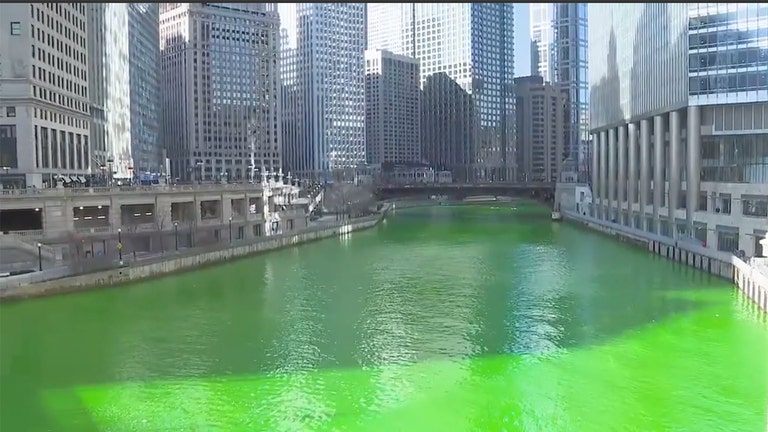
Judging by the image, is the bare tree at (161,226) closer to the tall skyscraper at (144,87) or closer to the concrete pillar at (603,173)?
the concrete pillar at (603,173)

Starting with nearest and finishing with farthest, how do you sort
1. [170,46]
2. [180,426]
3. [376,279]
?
1. [180,426]
2. [376,279]
3. [170,46]

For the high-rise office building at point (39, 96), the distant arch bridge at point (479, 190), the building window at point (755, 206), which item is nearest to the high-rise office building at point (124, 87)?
the high-rise office building at point (39, 96)

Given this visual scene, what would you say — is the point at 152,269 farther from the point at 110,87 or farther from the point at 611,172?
the point at 110,87

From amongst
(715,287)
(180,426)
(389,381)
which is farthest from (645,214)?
(180,426)

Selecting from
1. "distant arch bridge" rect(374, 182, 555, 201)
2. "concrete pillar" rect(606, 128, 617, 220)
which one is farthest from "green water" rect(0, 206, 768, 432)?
"distant arch bridge" rect(374, 182, 555, 201)

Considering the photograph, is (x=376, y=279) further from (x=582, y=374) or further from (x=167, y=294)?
→ (x=582, y=374)
